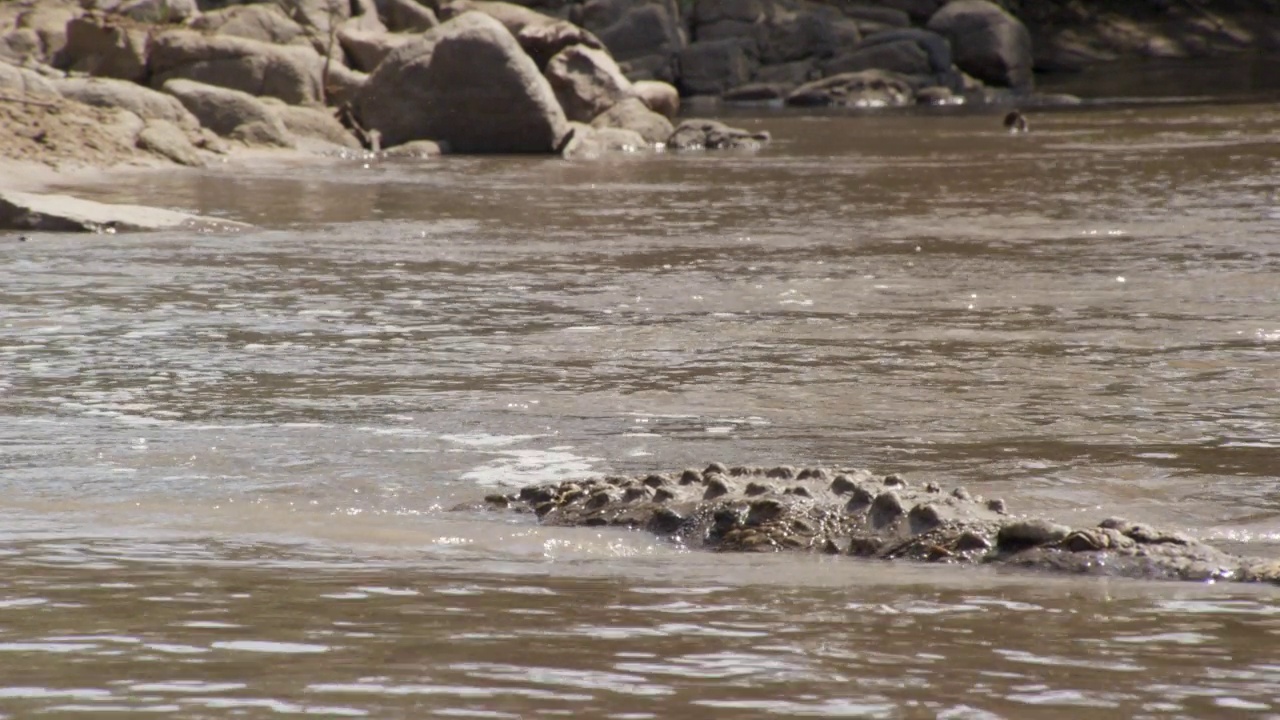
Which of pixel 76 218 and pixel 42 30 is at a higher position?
pixel 42 30

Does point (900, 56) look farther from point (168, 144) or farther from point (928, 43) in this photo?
point (168, 144)

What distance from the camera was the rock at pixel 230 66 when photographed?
24562mm

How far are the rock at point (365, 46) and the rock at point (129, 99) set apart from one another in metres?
6.31

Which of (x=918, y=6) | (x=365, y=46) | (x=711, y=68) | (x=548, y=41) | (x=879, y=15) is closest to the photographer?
(x=548, y=41)

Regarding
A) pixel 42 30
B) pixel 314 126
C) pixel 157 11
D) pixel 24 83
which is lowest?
pixel 314 126

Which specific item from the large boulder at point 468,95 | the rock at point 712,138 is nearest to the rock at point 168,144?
the large boulder at point 468,95

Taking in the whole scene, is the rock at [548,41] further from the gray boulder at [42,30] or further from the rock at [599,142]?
the gray boulder at [42,30]

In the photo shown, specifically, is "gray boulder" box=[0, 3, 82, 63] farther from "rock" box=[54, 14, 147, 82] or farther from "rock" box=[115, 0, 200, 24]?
"rock" box=[115, 0, 200, 24]

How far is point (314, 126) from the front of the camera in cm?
2352

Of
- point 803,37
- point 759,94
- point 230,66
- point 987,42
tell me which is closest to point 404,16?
point 230,66

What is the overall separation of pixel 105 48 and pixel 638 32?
15.5m

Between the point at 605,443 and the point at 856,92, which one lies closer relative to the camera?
the point at 605,443

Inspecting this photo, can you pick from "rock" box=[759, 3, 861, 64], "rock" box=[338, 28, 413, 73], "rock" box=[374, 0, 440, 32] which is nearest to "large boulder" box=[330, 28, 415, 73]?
"rock" box=[338, 28, 413, 73]

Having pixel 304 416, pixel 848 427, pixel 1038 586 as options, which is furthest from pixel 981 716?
pixel 304 416
